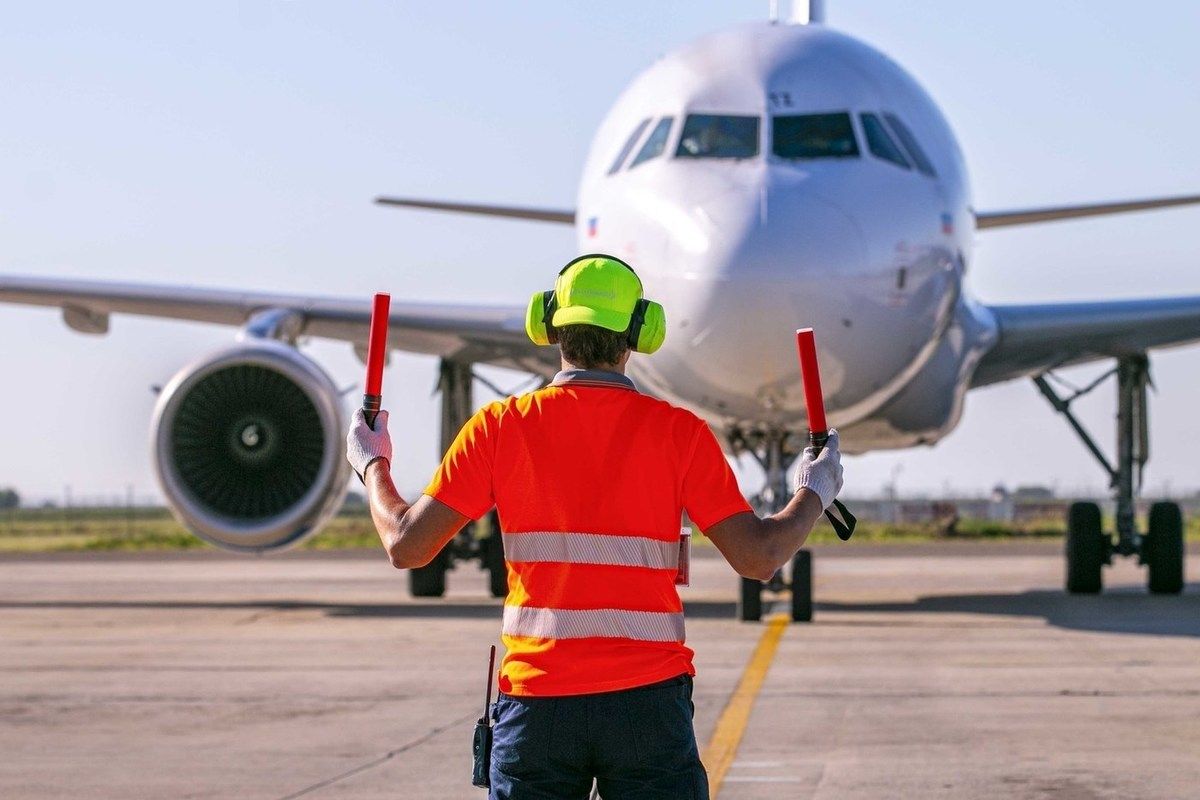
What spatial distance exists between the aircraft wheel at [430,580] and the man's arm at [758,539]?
37.9ft

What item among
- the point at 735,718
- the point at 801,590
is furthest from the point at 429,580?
the point at 735,718

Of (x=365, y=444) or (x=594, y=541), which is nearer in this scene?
(x=594, y=541)

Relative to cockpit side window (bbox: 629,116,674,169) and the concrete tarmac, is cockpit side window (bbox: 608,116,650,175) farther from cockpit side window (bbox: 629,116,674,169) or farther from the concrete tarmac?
the concrete tarmac

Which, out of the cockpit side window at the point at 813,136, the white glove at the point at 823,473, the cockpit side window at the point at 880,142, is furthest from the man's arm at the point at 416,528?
the cockpit side window at the point at 880,142

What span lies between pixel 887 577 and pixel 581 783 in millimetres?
15485

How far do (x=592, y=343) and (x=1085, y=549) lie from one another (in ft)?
40.4

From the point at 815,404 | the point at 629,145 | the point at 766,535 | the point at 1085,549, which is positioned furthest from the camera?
the point at 1085,549

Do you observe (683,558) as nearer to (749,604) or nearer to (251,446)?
(749,604)

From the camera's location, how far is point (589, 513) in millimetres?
3131

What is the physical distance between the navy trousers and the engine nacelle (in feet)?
31.3

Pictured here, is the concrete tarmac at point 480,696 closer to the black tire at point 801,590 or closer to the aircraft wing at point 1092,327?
the black tire at point 801,590

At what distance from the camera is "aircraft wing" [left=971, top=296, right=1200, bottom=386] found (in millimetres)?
13984

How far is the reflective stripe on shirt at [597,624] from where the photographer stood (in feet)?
10.2

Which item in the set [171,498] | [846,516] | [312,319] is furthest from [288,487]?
[846,516]
